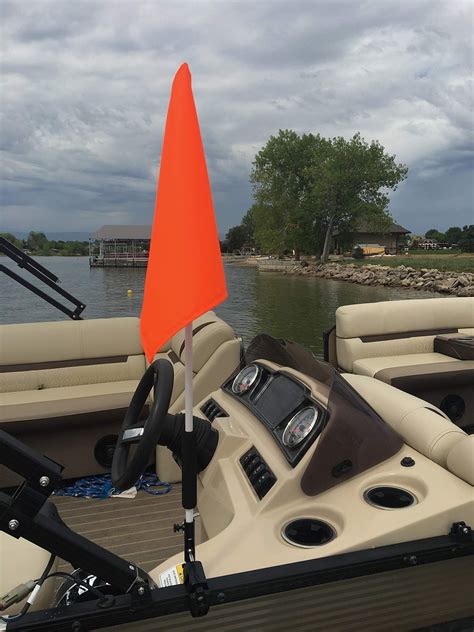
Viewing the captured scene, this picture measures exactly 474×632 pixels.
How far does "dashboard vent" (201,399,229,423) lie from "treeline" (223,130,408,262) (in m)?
38.8

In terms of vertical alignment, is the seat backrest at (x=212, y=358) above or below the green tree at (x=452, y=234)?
below

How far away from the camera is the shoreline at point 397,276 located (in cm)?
2492

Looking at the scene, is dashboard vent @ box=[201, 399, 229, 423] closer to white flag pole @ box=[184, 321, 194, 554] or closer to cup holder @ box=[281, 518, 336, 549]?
cup holder @ box=[281, 518, 336, 549]

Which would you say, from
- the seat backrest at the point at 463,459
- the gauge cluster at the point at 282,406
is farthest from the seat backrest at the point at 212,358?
the seat backrest at the point at 463,459

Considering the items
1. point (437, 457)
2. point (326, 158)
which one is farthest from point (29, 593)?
point (326, 158)

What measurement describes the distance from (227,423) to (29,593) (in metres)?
1.08

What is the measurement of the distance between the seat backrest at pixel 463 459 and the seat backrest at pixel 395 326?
3.22 metres

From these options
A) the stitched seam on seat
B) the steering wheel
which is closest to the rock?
the stitched seam on seat

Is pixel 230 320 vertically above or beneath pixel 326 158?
beneath

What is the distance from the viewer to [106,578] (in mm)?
1324

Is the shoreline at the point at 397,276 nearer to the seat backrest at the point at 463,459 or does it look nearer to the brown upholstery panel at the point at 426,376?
the brown upholstery panel at the point at 426,376

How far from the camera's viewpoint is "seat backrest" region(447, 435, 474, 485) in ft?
5.78

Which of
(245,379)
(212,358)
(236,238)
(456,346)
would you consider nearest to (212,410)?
(245,379)

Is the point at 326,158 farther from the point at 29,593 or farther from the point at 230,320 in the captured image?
the point at 29,593
